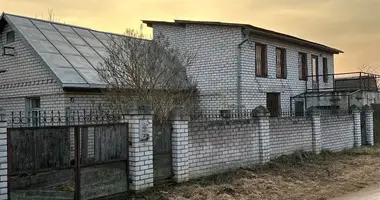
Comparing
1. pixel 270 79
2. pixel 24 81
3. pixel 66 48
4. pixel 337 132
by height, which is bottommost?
pixel 337 132

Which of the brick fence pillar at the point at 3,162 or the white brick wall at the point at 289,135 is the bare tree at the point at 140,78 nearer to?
the white brick wall at the point at 289,135

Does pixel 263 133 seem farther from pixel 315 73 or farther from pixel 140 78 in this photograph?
pixel 315 73

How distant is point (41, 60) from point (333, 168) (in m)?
9.47

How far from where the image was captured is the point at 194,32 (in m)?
18.9

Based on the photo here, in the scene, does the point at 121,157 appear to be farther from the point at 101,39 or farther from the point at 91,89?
the point at 101,39

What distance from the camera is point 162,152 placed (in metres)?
8.63

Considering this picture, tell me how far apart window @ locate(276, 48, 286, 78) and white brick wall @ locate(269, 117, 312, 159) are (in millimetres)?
6503

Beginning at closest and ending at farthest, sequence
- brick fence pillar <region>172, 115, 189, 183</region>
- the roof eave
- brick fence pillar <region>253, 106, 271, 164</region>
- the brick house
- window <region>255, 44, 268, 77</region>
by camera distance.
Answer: brick fence pillar <region>172, 115, 189, 183</region>, brick fence pillar <region>253, 106, 271, 164</region>, the brick house, the roof eave, window <region>255, 44, 268, 77</region>

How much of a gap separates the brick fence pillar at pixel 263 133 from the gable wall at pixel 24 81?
6130 mm

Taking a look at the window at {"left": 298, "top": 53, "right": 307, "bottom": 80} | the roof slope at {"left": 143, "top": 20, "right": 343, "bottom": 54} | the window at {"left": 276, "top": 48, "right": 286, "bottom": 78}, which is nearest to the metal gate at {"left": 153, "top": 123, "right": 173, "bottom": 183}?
the roof slope at {"left": 143, "top": 20, "right": 343, "bottom": 54}

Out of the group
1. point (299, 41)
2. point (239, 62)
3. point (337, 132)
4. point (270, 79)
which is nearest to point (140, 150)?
point (337, 132)

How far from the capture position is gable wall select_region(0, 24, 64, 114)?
540 inches

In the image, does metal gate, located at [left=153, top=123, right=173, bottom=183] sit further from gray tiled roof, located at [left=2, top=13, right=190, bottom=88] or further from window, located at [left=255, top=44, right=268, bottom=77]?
window, located at [left=255, top=44, right=268, bottom=77]

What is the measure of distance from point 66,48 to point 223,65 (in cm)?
629
